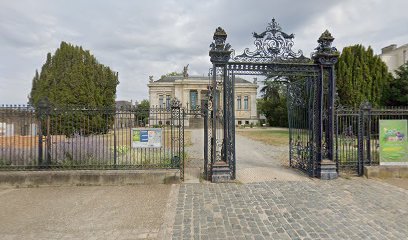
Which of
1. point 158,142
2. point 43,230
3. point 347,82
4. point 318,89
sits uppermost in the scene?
point 347,82

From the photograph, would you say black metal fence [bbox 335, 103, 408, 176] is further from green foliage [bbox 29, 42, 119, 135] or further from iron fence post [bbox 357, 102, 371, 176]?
green foliage [bbox 29, 42, 119, 135]

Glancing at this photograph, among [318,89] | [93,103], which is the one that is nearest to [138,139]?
[318,89]

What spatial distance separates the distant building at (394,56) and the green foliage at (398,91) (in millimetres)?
11864

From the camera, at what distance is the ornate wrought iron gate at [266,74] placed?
7293mm

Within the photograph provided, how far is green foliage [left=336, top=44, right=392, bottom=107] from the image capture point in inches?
797

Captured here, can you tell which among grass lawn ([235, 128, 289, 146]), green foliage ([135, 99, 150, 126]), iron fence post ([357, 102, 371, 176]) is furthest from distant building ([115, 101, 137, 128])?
grass lawn ([235, 128, 289, 146])

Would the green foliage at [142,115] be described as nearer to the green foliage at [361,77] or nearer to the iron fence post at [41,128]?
the iron fence post at [41,128]

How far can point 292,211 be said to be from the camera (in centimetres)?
518

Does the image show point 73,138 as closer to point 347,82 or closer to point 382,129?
→ point 382,129

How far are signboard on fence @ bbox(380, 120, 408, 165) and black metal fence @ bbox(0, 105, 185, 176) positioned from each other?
21.3ft

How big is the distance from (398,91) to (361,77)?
280 centimetres

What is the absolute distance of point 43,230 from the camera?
4363 mm

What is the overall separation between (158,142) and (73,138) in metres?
2.77

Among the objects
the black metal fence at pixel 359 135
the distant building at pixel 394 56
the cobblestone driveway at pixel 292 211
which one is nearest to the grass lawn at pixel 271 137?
the black metal fence at pixel 359 135
